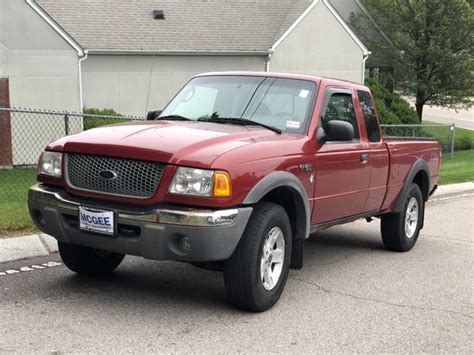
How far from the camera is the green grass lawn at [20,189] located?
24.0 feet

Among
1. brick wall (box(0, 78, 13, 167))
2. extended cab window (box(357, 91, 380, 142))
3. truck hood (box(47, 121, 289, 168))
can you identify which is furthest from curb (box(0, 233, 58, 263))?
brick wall (box(0, 78, 13, 167))

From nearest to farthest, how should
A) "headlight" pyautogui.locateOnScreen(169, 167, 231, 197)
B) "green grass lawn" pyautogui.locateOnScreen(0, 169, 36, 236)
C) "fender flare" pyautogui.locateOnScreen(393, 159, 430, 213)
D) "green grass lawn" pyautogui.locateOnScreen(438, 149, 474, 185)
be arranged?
1. "headlight" pyautogui.locateOnScreen(169, 167, 231, 197)
2. "green grass lawn" pyautogui.locateOnScreen(0, 169, 36, 236)
3. "fender flare" pyautogui.locateOnScreen(393, 159, 430, 213)
4. "green grass lawn" pyautogui.locateOnScreen(438, 149, 474, 185)

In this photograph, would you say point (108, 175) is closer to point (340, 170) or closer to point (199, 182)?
point (199, 182)

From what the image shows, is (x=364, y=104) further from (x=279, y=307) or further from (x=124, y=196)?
(x=124, y=196)

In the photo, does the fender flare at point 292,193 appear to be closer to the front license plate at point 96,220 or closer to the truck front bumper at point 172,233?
the truck front bumper at point 172,233

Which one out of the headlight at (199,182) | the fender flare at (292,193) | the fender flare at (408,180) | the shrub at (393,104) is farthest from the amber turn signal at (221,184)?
the shrub at (393,104)

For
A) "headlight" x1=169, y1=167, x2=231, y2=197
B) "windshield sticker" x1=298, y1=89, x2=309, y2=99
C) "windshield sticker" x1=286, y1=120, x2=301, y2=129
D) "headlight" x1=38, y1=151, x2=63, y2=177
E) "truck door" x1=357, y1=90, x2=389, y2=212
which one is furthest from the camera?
"truck door" x1=357, y1=90, x2=389, y2=212

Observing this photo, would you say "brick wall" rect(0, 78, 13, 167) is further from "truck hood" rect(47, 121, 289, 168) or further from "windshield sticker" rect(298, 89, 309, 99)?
"windshield sticker" rect(298, 89, 309, 99)

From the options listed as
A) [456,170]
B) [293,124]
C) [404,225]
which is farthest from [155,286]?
[456,170]

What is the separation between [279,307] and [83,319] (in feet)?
5.36

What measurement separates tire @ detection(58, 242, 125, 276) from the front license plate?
849 mm

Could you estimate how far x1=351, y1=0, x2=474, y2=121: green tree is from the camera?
88.2ft

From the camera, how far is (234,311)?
16.8ft

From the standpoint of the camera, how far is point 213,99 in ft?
20.4
